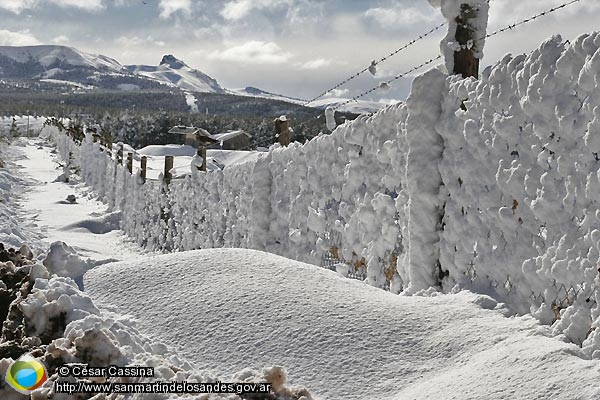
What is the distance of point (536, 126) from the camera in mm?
3502

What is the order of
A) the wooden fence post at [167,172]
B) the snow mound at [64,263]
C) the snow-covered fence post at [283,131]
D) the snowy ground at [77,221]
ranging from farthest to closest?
the wooden fence post at [167,172]
the snowy ground at [77,221]
the snow-covered fence post at [283,131]
the snow mound at [64,263]

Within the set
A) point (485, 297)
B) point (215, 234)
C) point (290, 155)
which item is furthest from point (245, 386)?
point (215, 234)

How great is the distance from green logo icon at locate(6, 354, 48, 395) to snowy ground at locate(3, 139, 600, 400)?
814mm

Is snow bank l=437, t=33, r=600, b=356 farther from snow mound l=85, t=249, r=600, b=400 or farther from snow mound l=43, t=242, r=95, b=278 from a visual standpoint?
snow mound l=43, t=242, r=95, b=278

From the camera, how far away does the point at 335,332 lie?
3.50m

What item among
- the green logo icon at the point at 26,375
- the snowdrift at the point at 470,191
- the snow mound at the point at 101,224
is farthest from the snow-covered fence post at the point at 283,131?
the snow mound at the point at 101,224

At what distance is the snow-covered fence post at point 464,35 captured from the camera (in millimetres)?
4703

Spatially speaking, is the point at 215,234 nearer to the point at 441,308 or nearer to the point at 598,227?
the point at 441,308

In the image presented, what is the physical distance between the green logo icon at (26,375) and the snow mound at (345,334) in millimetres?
825

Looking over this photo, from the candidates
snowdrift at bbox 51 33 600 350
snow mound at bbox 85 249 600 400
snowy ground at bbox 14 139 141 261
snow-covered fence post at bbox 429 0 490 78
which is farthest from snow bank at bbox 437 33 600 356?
snowy ground at bbox 14 139 141 261

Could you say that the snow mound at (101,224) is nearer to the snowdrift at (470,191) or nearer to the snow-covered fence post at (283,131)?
the snow-covered fence post at (283,131)

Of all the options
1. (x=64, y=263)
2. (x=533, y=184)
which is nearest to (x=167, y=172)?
(x=64, y=263)

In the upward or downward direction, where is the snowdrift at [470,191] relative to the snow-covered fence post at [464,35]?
downward

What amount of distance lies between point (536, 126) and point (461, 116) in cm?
90
